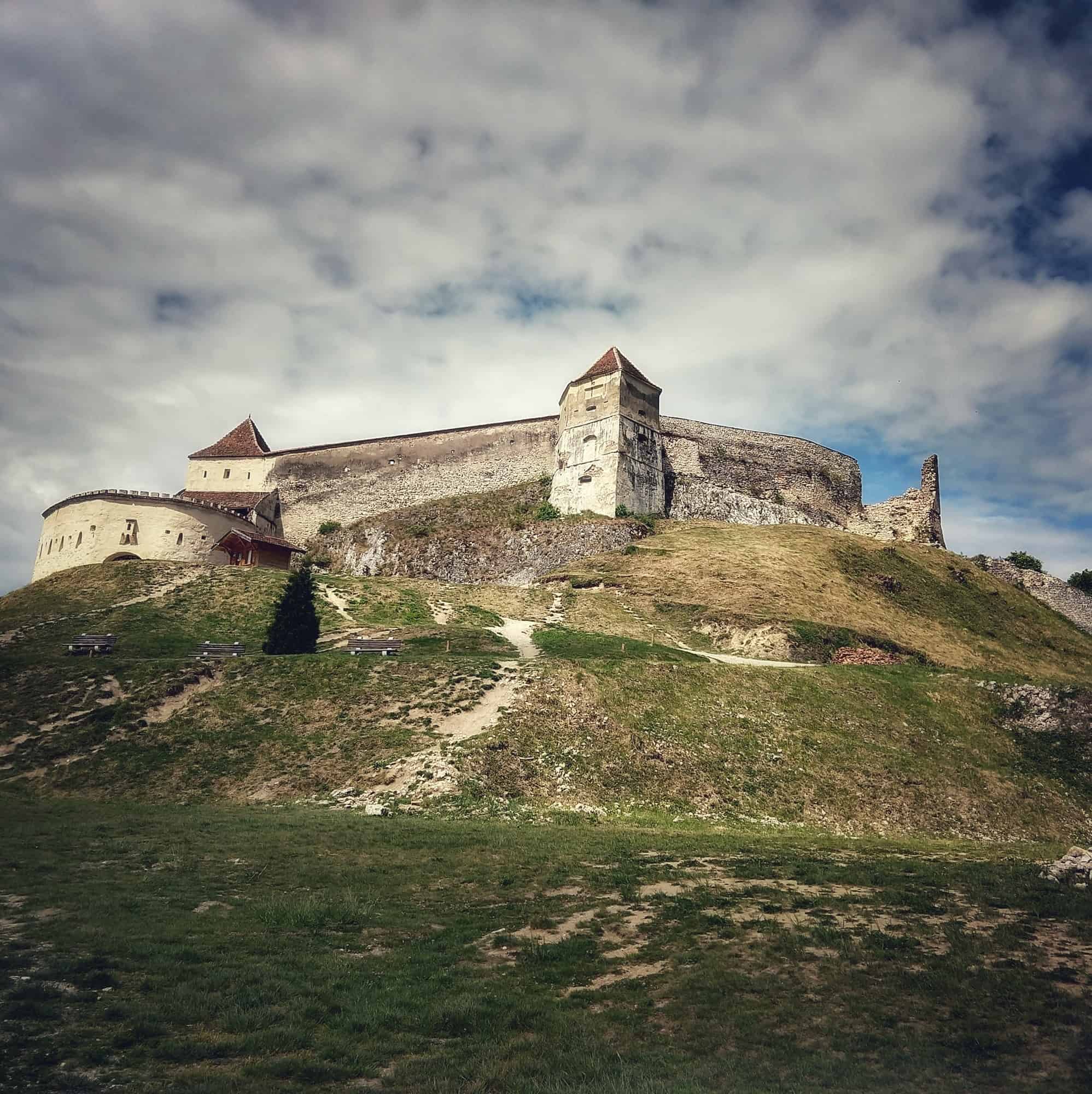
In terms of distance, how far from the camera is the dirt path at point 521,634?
1243 inches

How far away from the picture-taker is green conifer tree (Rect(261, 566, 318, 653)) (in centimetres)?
3003

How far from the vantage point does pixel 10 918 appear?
993cm

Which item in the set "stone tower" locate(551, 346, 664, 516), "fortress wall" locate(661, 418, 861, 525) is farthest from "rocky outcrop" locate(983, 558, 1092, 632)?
"stone tower" locate(551, 346, 664, 516)

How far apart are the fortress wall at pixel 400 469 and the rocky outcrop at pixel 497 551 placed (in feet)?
24.6

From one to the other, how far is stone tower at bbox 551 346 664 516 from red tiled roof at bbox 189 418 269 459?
26921mm

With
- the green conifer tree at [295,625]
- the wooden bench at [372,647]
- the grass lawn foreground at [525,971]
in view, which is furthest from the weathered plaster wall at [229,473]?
the grass lawn foreground at [525,971]

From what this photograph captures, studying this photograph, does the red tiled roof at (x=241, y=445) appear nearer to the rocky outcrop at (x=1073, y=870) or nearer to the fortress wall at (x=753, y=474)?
the fortress wall at (x=753, y=474)

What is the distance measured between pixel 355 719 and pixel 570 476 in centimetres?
3323

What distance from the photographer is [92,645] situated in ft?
98.7

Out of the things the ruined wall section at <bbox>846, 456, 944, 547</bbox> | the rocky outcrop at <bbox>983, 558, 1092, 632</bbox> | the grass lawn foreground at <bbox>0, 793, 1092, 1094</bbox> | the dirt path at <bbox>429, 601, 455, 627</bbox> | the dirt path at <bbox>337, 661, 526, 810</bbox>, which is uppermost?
the ruined wall section at <bbox>846, 456, 944, 547</bbox>

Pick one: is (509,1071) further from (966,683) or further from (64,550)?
(64,550)

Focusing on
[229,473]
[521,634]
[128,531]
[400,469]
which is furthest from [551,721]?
[229,473]

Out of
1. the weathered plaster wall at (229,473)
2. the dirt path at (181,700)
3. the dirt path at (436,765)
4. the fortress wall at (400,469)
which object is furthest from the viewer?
the weathered plaster wall at (229,473)

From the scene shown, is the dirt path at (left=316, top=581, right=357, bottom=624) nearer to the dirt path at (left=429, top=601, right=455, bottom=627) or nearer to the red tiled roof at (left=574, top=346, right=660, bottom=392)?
the dirt path at (left=429, top=601, right=455, bottom=627)
